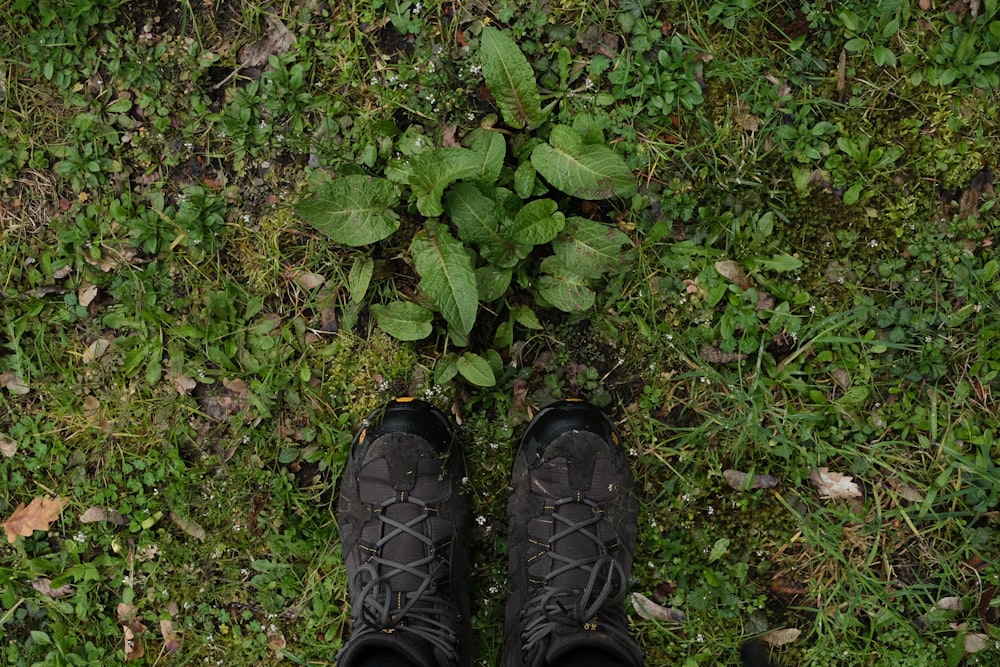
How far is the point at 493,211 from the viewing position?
3.12m

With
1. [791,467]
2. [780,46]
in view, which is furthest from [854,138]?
[791,467]

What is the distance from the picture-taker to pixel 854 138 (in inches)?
132

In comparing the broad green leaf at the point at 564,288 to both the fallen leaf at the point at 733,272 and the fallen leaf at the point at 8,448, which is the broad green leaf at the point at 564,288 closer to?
the fallen leaf at the point at 733,272

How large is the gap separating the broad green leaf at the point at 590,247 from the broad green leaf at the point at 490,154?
0.43 meters

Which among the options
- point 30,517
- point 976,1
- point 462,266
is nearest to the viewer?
point 462,266

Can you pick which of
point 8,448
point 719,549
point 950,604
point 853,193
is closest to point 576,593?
point 719,549

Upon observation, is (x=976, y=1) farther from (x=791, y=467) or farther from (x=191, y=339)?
(x=191, y=339)

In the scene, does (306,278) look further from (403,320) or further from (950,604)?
(950,604)

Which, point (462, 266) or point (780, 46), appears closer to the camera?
point (462, 266)

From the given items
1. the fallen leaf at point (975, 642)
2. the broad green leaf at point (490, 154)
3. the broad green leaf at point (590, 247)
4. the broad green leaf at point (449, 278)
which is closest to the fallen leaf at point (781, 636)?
the fallen leaf at point (975, 642)

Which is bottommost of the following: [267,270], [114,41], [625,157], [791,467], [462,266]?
[791,467]

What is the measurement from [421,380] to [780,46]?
2465 mm

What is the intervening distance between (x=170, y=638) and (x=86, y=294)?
1.84 meters

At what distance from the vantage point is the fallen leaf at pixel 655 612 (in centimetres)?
339
